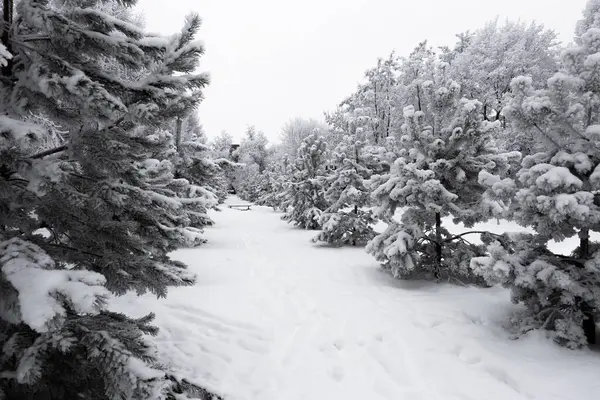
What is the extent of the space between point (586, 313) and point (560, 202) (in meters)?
1.67

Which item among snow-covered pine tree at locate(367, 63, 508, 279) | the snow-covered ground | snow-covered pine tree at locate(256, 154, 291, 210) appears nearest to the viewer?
the snow-covered ground

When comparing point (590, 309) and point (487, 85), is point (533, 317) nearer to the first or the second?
point (590, 309)

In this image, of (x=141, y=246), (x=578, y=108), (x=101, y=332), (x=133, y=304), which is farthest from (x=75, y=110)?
(x=578, y=108)

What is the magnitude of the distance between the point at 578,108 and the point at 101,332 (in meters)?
5.65

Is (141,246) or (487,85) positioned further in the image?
(487,85)

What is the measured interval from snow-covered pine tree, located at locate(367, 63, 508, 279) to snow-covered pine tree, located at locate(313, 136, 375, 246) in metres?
4.30

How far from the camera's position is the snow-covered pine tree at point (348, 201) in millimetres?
12117

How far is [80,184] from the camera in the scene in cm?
277

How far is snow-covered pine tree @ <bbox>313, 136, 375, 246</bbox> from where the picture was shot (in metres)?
12.1

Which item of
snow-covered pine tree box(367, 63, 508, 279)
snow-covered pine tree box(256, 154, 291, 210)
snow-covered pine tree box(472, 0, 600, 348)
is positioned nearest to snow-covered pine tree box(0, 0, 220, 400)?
snow-covered pine tree box(472, 0, 600, 348)

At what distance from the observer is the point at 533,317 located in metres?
4.66

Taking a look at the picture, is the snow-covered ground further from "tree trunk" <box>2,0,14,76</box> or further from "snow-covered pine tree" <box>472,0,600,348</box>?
"tree trunk" <box>2,0,14,76</box>

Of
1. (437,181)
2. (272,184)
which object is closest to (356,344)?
(437,181)

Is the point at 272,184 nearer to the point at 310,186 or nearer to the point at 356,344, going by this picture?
the point at 310,186
